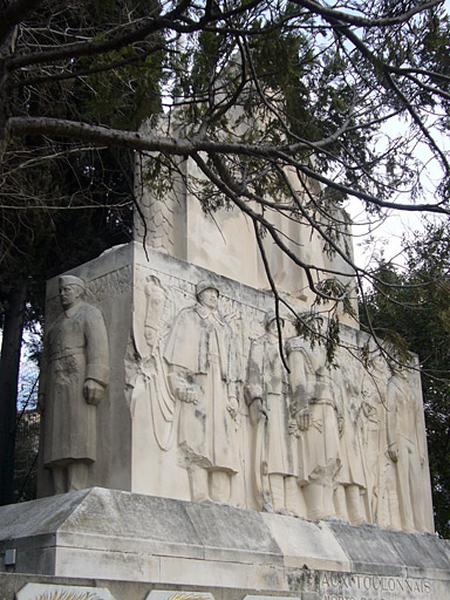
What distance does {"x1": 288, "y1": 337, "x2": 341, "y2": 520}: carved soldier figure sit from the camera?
10836 mm

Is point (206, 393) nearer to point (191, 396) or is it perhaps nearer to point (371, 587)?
point (191, 396)

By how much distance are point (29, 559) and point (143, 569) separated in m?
1.05

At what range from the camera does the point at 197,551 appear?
27.8ft

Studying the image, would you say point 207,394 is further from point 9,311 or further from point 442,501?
point 442,501

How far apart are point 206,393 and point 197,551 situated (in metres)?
2.02

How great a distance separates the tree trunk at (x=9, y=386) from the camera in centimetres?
1364

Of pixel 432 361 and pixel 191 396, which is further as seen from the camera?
pixel 432 361

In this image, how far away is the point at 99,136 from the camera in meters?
6.16

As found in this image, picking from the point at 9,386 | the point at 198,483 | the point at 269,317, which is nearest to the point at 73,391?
the point at 198,483

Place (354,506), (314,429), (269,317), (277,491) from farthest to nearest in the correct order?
(354,506) < (269,317) < (314,429) < (277,491)

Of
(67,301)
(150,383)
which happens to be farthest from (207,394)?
(67,301)

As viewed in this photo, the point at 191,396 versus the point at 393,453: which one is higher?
the point at 191,396

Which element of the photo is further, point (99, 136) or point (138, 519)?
point (138, 519)

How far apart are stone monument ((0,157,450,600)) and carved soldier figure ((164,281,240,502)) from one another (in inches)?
0.7
